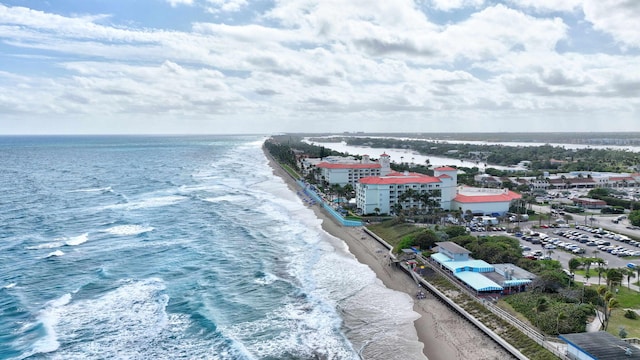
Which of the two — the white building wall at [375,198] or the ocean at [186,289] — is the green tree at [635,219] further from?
the ocean at [186,289]

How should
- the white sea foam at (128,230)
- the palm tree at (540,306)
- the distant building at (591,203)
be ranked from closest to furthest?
1. the palm tree at (540,306)
2. the white sea foam at (128,230)
3. the distant building at (591,203)

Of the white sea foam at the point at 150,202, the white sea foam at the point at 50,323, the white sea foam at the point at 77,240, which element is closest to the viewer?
the white sea foam at the point at 50,323

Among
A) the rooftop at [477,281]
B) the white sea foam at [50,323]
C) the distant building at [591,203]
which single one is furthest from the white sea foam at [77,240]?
the distant building at [591,203]

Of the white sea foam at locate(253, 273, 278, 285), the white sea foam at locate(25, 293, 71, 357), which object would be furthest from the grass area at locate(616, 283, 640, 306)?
the white sea foam at locate(25, 293, 71, 357)

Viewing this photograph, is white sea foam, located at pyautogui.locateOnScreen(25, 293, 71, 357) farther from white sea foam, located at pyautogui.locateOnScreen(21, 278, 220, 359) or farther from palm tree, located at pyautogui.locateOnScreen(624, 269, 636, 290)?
palm tree, located at pyautogui.locateOnScreen(624, 269, 636, 290)

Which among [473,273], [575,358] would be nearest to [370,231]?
[473,273]

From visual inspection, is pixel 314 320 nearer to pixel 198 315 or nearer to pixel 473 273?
pixel 198 315

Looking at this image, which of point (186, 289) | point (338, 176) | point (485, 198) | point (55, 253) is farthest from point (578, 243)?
point (55, 253)
